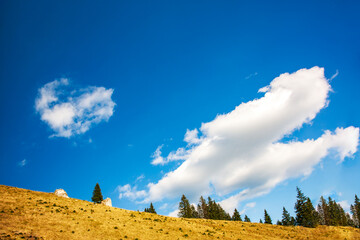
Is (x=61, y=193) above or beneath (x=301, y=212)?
above

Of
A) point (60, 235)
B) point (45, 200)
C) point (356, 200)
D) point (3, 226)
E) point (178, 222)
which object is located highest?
point (45, 200)

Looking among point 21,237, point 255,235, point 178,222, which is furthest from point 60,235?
point 255,235

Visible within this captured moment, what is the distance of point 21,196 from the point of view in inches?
1538

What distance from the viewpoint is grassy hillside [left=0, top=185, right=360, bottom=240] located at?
28.7m

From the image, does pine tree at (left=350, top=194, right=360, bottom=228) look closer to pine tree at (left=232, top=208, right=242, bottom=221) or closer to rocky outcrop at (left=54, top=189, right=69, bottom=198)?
pine tree at (left=232, top=208, right=242, bottom=221)

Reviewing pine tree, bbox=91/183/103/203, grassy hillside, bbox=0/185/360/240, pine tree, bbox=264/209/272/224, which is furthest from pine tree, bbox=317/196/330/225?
pine tree, bbox=91/183/103/203

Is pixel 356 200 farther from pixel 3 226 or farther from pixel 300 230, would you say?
pixel 3 226

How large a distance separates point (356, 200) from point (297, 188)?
171ft

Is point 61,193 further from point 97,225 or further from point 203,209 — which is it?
point 203,209

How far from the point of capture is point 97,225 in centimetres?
3384

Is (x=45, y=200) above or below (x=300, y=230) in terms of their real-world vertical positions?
above

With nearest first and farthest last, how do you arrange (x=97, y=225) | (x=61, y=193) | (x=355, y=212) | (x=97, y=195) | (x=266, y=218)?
(x=97, y=225) < (x=61, y=193) < (x=97, y=195) < (x=266, y=218) < (x=355, y=212)

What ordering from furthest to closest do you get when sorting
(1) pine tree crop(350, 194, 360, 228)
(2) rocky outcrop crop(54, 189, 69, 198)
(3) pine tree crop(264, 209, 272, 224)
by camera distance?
(1) pine tree crop(350, 194, 360, 228) < (3) pine tree crop(264, 209, 272, 224) < (2) rocky outcrop crop(54, 189, 69, 198)

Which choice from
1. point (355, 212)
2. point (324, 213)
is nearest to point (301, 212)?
point (324, 213)
